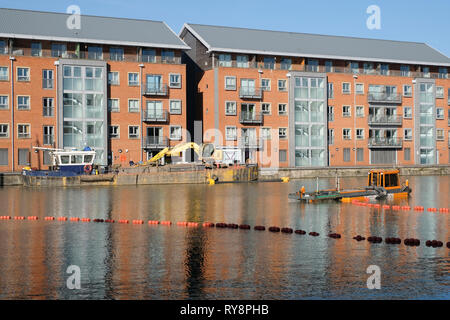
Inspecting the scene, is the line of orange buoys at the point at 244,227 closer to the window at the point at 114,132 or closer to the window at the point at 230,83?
the window at the point at 114,132

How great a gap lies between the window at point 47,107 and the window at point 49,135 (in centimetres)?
172

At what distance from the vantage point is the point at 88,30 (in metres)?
82.8

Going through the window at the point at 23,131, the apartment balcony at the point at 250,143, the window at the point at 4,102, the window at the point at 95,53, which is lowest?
the apartment balcony at the point at 250,143

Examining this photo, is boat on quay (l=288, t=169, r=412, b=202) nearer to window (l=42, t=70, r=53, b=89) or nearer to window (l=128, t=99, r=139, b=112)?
window (l=128, t=99, r=139, b=112)

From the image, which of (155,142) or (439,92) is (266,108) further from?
(439,92)

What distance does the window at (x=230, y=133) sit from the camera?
87.9m

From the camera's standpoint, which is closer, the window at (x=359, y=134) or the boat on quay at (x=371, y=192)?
the boat on quay at (x=371, y=192)

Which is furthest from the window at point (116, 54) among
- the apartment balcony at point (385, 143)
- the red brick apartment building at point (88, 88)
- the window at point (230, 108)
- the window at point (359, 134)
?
the apartment balcony at point (385, 143)

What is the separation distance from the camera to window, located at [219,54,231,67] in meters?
88.9

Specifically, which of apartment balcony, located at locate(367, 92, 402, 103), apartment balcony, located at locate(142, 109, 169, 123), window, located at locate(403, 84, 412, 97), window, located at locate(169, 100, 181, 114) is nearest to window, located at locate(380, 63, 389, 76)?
apartment balcony, located at locate(367, 92, 402, 103)

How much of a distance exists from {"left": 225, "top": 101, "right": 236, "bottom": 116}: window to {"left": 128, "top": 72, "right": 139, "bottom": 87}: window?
1368 cm

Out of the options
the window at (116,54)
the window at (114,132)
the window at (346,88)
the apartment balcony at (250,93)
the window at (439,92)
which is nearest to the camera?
the window at (114,132)
